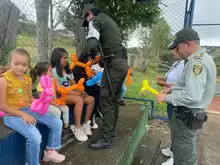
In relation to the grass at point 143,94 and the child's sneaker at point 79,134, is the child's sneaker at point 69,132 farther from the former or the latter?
the grass at point 143,94

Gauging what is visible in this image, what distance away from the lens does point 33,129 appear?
163cm

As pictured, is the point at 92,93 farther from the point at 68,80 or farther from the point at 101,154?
the point at 101,154

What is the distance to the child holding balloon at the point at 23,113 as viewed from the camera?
1597 mm

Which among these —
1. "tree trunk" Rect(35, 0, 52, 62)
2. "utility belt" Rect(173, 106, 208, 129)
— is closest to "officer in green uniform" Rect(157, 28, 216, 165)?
"utility belt" Rect(173, 106, 208, 129)

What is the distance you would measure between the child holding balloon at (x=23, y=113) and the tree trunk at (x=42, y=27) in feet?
3.69

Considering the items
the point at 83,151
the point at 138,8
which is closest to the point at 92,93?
the point at 83,151

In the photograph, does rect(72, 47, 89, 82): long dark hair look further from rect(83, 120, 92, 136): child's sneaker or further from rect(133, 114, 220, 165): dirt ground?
rect(133, 114, 220, 165): dirt ground

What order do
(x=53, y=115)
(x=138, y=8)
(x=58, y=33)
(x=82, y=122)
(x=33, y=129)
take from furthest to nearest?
(x=138, y=8)
(x=58, y=33)
(x=82, y=122)
(x=53, y=115)
(x=33, y=129)

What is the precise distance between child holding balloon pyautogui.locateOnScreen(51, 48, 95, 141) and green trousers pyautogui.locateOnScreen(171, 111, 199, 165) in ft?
3.40

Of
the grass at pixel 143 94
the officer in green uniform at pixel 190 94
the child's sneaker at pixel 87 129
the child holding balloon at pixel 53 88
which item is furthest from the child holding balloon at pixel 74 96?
the grass at pixel 143 94

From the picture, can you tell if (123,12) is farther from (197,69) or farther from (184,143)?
(184,143)

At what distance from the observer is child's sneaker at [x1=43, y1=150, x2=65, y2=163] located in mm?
1896

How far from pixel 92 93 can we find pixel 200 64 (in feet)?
4.77

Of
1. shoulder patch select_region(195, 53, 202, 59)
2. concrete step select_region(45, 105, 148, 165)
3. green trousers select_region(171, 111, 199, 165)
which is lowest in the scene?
concrete step select_region(45, 105, 148, 165)
